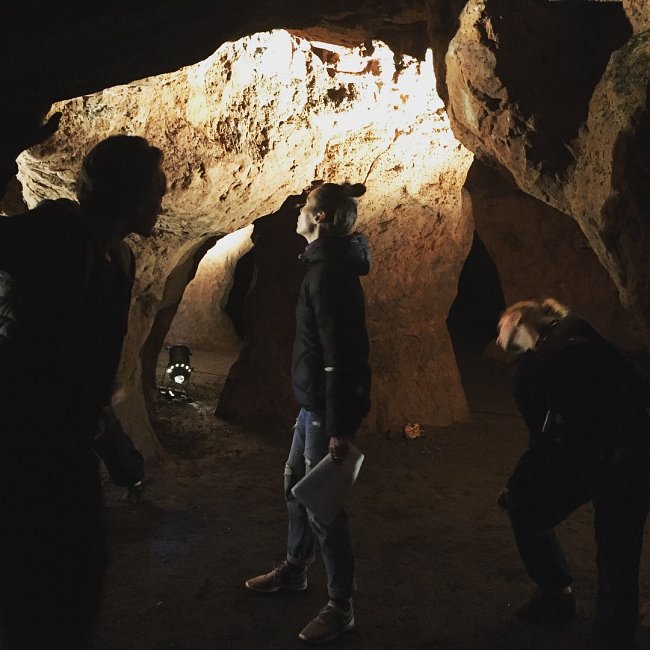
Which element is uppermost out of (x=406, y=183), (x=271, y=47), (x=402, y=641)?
(x=271, y=47)

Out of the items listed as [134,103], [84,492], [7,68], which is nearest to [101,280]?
[84,492]

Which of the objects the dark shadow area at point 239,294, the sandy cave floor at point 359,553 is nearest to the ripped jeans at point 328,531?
the sandy cave floor at point 359,553

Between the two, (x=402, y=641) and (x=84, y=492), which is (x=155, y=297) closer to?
(x=402, y=641)

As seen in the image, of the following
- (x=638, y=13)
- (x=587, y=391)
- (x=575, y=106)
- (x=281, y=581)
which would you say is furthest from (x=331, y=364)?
(x=638, y=13)

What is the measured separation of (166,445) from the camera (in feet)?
19.5

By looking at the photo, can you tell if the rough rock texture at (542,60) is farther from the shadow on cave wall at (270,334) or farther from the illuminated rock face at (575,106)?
the shadow on cave wall at (270,334)

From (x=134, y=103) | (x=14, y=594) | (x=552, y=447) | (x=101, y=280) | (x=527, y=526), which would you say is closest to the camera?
(x=14, y=594)

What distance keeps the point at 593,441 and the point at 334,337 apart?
108 centimetres

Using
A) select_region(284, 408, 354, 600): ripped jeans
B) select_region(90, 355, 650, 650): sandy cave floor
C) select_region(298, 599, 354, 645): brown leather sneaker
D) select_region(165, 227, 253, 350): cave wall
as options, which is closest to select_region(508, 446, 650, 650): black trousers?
select_region(90, 355, 650, 650): sandy cave floor

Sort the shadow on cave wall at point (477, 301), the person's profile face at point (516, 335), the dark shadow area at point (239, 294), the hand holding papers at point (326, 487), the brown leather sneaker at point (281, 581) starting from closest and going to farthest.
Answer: the hand holding papers at point (326, 487) → the person's profile face at point (516, 335) → the brown leather sneaker at point (281, 581) → the dark shadow area at point (239, 294) → the shadow on cave wall at point (477, 301)

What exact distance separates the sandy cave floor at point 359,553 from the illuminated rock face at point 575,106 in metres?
1.61

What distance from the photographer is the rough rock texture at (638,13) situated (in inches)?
120

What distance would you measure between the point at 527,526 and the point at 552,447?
0.42m

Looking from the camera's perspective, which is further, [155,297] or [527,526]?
[155,297]
